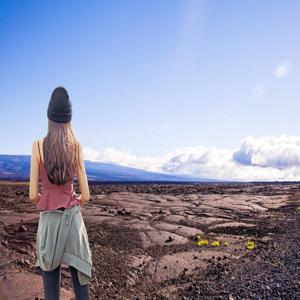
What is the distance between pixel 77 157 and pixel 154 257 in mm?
4532

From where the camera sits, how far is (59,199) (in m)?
3.21

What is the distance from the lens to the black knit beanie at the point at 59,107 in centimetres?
324

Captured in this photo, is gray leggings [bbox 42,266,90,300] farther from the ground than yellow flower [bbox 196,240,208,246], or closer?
farther from the ground

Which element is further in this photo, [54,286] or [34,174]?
[54,286]

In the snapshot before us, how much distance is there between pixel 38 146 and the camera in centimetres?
317

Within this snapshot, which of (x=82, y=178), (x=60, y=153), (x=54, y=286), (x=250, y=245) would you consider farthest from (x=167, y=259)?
(x=60, y=153)

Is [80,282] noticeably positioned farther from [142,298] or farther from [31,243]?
[31,243]

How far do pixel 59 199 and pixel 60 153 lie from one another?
0.40m

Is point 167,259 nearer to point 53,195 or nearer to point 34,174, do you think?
point 53,195

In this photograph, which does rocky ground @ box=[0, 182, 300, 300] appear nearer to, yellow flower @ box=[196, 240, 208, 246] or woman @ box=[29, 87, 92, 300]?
yellow flower @ box=[196, 240, 208, 246]

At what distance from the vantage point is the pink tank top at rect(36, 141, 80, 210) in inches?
125

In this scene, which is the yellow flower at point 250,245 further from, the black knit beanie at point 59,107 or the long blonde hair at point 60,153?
the black knit beanie at point 59,107

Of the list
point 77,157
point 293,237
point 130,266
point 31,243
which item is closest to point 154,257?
point 130,266

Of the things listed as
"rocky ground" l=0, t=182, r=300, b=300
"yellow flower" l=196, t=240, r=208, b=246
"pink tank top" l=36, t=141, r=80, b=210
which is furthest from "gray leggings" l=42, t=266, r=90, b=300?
"yellow flower" l=196, t=240, r=208, b=246
